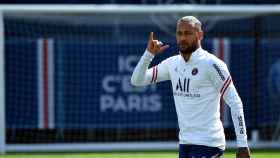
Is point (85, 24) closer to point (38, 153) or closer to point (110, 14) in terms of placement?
point (110, 14)

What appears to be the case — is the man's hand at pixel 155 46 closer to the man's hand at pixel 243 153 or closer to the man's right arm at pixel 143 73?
the man's right arm at pixel 143 73

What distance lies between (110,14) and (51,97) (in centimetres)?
167

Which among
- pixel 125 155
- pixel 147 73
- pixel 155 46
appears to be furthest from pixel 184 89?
pixel 125 155

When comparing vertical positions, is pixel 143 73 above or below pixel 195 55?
below

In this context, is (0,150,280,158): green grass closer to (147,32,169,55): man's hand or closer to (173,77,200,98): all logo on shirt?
(147,32,169,55): man's hand

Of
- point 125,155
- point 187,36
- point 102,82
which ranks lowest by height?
point 125,155

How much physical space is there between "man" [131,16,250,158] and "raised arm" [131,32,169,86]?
0.32 metres

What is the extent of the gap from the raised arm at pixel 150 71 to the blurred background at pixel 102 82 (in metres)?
6.13

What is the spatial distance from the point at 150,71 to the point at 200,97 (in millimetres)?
701

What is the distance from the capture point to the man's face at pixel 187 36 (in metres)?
5.70

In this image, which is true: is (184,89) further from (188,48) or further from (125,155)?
(125,155)

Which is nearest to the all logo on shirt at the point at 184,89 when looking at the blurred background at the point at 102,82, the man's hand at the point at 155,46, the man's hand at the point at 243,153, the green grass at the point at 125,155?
the man's hand at the point at 155,46

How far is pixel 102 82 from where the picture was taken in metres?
12.8

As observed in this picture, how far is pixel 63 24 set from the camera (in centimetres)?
1328
